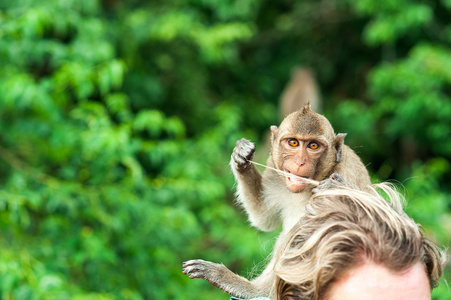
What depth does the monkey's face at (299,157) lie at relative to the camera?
2.48 m

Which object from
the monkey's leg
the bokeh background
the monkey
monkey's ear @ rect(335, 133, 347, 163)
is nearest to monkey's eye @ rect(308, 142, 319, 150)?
monkey's ear @ rect(335, 133, 347, 163)

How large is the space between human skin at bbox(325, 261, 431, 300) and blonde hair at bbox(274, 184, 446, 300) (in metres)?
0.02

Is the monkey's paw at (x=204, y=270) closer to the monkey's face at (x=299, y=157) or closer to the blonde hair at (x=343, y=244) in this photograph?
the monkey's face at (x=299, y=157)

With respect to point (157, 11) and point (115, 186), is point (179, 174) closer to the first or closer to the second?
point (115, 186)

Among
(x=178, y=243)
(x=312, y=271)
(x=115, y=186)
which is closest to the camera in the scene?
(x=312, y=271)

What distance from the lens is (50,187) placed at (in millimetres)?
4230

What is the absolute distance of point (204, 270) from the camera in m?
2.49

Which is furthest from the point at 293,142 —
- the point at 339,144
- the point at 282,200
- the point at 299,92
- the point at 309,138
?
the point at 299,92

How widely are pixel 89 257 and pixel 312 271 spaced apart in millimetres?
3228

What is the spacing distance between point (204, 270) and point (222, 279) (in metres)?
0.18

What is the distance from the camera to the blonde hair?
131cm

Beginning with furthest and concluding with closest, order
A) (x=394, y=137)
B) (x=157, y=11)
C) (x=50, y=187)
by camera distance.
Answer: (x=394, y=137), (x=157, y=11), (x=50, y=187)

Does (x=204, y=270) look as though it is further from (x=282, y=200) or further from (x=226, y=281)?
(x=282, y=200)

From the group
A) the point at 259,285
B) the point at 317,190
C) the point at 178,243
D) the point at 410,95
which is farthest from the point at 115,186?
the point at 410,95
